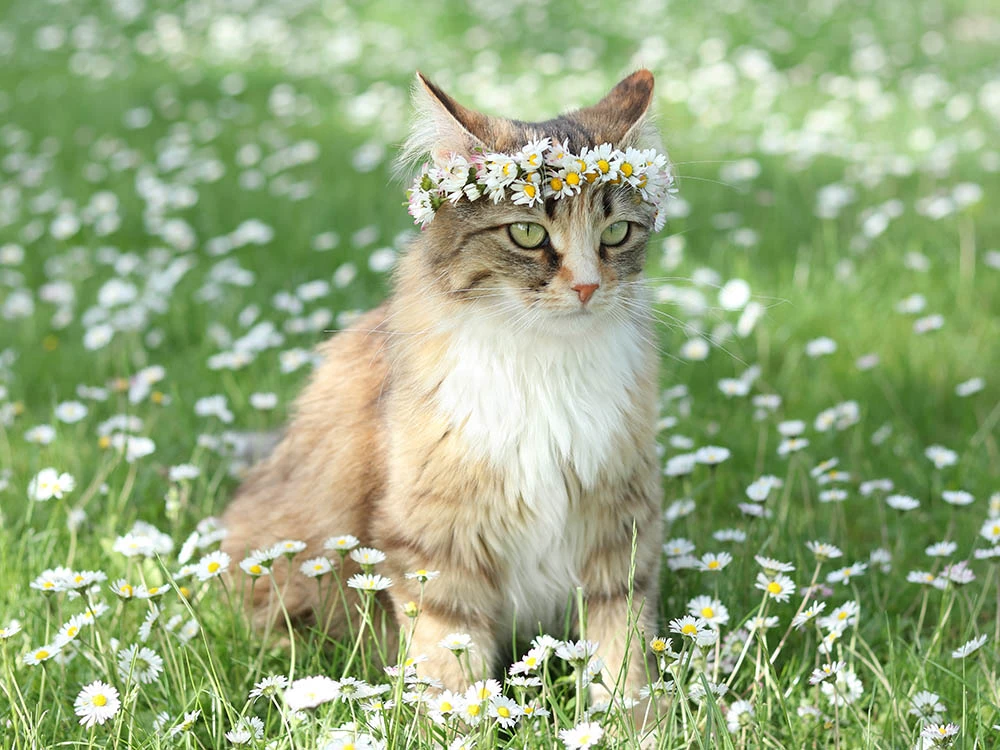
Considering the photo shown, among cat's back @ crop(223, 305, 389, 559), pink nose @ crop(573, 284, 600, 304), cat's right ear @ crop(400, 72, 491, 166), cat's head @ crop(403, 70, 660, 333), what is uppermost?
cat's right ear @ crop(400, 72, 491, 166)

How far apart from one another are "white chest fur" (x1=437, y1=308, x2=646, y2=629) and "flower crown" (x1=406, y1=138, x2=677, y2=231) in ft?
0.96

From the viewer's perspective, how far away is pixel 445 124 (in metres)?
2.54

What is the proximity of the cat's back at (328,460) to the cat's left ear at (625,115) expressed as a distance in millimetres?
708

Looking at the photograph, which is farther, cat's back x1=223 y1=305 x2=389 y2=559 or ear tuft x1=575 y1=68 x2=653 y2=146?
cat's back x1=223 y1=305 x2=389 y2=559

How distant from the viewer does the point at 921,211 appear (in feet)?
18.4

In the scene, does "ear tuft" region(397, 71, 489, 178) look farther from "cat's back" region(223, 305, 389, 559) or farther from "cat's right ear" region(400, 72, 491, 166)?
"cat's back" region(223, 305, 389, 559)

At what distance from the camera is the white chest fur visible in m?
2.56

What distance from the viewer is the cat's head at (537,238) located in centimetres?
246

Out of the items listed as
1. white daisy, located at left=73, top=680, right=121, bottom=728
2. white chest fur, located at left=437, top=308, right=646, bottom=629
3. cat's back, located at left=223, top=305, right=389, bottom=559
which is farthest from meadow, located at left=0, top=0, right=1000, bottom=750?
white chest fur, located at left=437, top=308, right=646, bottom=629

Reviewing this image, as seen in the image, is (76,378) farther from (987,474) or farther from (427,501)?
(987,474)

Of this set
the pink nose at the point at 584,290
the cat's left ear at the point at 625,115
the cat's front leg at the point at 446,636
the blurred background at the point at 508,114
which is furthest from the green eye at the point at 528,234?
the cat's front leg at the point at 446,636

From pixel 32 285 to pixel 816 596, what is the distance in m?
4.34

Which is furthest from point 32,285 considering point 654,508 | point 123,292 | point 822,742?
point 822,742

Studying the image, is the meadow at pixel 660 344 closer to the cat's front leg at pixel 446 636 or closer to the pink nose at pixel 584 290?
the cat's front leg at pixel 446 636
